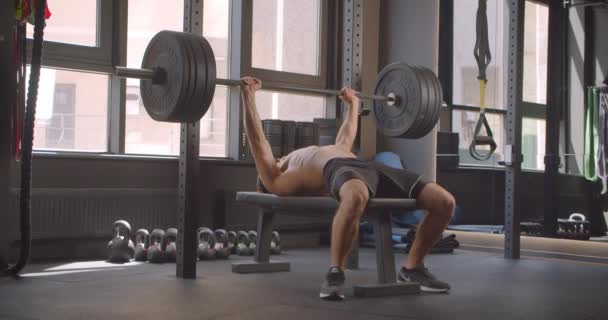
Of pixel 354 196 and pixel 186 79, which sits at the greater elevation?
pixel 186 79

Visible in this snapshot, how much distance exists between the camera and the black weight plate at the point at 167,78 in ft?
10.7

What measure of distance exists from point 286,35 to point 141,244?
7.24ft

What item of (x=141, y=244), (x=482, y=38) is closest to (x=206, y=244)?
(x=141, y=244)

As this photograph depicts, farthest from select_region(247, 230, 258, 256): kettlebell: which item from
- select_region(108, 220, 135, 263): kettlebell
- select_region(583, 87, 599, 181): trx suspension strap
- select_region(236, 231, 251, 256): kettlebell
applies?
select_region(583, 87, 599, 181): trx suspension strap

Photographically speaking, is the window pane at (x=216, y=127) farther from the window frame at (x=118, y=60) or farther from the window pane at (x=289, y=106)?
the window pane at (x=289, y=106)

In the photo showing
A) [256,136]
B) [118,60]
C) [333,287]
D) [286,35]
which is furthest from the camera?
[286,35]

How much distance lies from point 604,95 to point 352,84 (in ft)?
7.54

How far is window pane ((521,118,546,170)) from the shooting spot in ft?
16.8

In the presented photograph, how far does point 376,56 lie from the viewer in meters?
6.26

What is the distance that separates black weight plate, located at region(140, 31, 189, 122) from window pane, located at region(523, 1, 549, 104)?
457cm

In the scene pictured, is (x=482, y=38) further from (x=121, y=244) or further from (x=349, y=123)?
(x=121, y=244)

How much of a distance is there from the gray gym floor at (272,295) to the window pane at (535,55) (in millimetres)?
2928

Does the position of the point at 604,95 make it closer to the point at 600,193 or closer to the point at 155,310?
the point at 600,193

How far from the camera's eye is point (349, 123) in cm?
399
